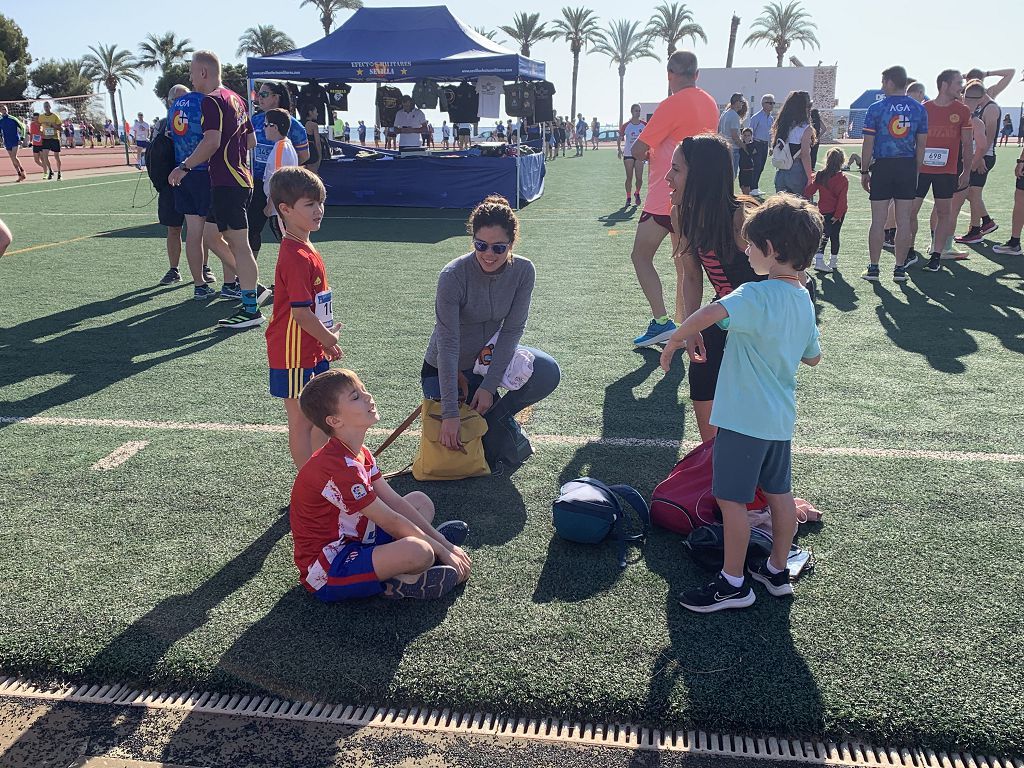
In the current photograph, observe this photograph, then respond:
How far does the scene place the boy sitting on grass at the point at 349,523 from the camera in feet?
9.21

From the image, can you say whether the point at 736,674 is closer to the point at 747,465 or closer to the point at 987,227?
the point at 747,465

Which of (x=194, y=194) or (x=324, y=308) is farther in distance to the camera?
(x=194, y=194)

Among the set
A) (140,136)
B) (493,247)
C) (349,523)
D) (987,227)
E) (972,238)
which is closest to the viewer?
(349,523)

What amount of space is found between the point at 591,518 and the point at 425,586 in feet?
2.47

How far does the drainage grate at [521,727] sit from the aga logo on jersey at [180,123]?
5740 millimetres

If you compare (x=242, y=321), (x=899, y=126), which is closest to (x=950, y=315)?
(x=899, y=126)

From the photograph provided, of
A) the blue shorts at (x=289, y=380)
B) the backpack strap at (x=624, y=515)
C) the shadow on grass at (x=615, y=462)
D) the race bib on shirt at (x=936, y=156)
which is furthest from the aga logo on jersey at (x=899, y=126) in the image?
the blue shorts at (x=289, y=380)

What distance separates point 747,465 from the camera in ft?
9.00

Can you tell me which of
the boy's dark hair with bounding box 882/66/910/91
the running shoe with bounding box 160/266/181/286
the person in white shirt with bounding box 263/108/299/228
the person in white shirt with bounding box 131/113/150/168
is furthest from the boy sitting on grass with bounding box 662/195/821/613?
the person in white shirt with bounding box 131/113/150/168

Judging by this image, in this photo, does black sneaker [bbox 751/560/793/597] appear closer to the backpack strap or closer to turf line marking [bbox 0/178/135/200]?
the backpack strap

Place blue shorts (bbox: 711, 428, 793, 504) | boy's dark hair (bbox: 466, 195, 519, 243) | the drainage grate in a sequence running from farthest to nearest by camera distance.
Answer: boy's dark hair (bbox: 466, 195, 519, 243), blue shorts (bbox: 711, 428, 793, 504), the drainage grate

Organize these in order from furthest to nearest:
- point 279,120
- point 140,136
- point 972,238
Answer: point 140,136, point 972,238, point 279,120

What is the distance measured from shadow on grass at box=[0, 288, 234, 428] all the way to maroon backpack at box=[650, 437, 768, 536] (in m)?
3.83

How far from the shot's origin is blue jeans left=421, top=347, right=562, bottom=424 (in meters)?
4.11
